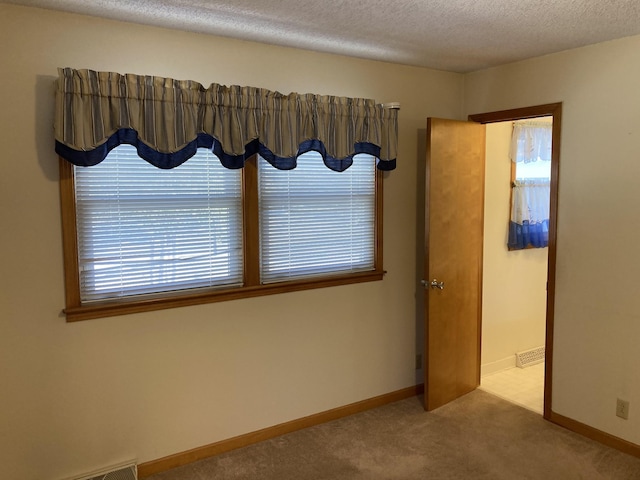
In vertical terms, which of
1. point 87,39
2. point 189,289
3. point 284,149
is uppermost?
point 87,39

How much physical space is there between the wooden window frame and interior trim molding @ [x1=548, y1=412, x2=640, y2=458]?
59.7 inches

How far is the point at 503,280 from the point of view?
427cm

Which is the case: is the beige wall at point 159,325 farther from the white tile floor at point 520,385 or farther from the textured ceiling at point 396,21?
the white tile floor at point 520,385

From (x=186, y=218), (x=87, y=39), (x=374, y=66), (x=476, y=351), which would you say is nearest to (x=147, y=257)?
(x=186, y=218)

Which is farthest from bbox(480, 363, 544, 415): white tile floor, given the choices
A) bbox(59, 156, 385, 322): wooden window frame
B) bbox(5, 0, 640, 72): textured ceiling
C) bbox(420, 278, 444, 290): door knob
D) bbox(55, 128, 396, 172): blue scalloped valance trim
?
bbox(5, 0, 640, 72): textured ceiling

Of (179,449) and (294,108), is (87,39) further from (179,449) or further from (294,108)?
(179,449)

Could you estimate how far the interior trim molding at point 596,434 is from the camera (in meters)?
2.96

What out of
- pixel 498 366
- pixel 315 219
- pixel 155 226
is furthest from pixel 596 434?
pixel 155 226

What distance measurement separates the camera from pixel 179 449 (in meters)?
2.86

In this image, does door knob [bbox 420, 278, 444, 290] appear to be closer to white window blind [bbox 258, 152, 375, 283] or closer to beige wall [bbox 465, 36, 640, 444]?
white window blind [bbox 258, 152, 375, 283]

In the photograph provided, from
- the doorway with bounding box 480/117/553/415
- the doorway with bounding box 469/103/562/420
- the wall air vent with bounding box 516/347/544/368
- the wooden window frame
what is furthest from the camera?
the wall air vent with bounding box 516/347/544/368

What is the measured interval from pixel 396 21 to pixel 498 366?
3.06m

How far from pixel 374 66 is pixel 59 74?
1966mm

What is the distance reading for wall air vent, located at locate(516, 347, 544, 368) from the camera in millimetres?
4405
